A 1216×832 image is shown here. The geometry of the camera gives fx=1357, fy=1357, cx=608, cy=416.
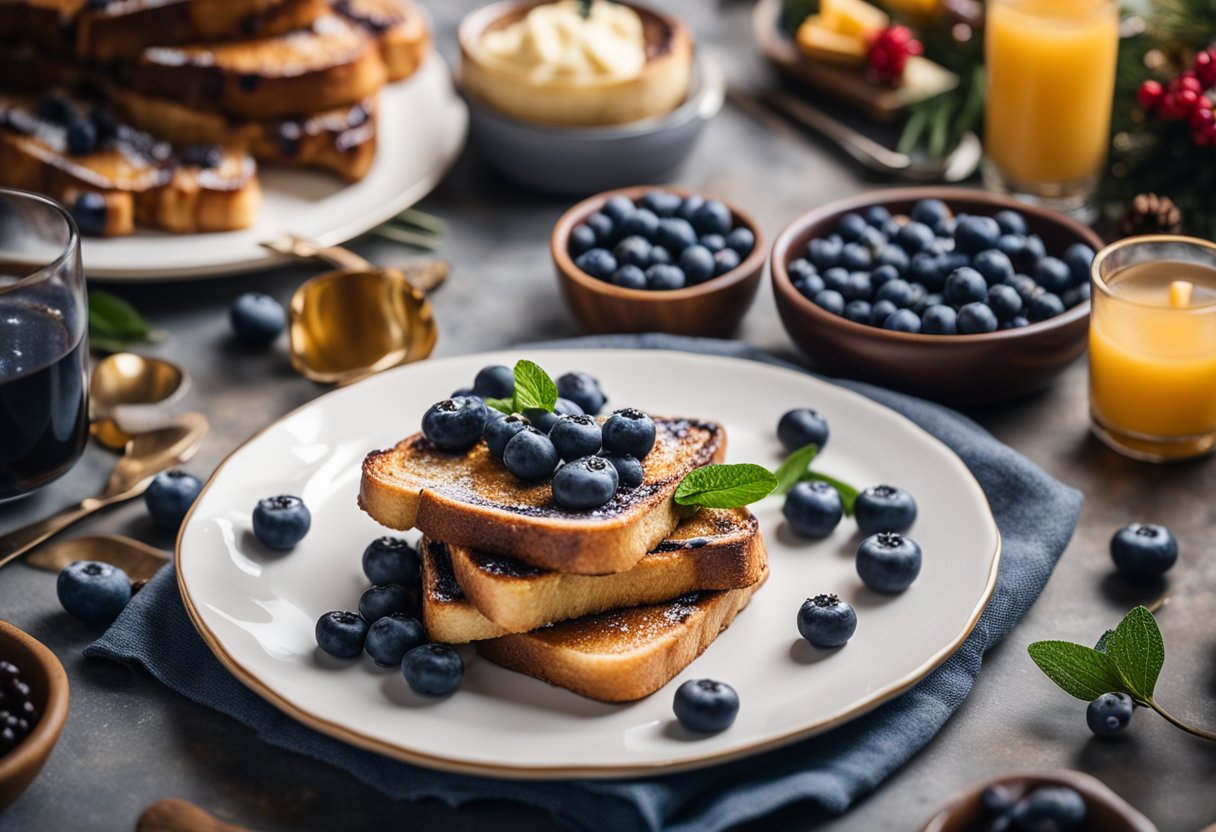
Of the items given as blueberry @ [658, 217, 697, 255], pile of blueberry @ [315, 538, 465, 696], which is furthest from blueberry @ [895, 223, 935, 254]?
pile of blueberry @ [315, 538, 465, 696]

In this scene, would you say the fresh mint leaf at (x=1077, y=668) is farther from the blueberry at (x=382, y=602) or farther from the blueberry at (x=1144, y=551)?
the blueberry at (x=382, y=602)

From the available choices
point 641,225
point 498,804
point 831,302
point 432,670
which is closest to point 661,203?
point 641,225

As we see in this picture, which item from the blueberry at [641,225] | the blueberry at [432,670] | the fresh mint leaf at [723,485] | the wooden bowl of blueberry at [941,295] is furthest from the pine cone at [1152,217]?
the blueberry at [432,670]

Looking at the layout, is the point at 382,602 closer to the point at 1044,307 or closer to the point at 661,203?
the point at 661,203

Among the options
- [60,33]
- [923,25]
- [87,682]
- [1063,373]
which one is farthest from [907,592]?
[60,33]

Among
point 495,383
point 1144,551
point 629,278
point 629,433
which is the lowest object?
point 1144,551

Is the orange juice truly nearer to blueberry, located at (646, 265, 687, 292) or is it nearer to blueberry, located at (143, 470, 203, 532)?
blueberry, located at (646, 265, 687, 292)
